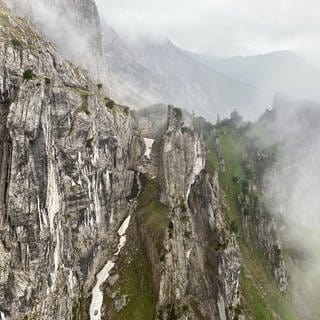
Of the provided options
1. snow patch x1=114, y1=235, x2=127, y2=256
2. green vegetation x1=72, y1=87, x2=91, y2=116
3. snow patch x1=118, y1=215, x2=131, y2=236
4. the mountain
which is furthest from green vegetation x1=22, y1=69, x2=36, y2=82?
snow patch x1=114, y1=235, x2=127, y2=256

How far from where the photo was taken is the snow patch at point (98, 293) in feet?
520

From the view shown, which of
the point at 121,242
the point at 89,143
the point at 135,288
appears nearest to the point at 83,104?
the point at 89,143

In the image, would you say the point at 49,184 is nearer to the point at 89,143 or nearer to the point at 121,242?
the point at 89,143

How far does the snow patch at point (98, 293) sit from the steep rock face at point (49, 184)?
2.29m

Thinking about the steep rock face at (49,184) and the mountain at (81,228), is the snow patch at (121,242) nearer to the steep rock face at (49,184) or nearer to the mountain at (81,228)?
the mountain at (81,228)

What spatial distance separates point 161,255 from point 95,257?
2606 centimetres

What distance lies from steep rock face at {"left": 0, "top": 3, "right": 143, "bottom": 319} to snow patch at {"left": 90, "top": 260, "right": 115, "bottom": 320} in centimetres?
229

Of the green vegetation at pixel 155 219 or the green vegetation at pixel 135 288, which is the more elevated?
the green vegetation at pixel 155 219

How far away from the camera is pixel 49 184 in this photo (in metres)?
142

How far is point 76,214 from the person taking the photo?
165 metres

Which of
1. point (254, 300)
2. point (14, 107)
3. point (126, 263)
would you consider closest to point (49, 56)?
point (14, 107)

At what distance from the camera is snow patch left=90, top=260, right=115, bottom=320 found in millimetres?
158375

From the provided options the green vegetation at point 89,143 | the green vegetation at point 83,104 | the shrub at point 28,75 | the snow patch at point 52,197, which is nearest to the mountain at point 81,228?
the snow patch at point 52,197

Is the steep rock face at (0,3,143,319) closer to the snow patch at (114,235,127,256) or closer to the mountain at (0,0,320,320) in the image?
the mountain at (0,0,320,320)
